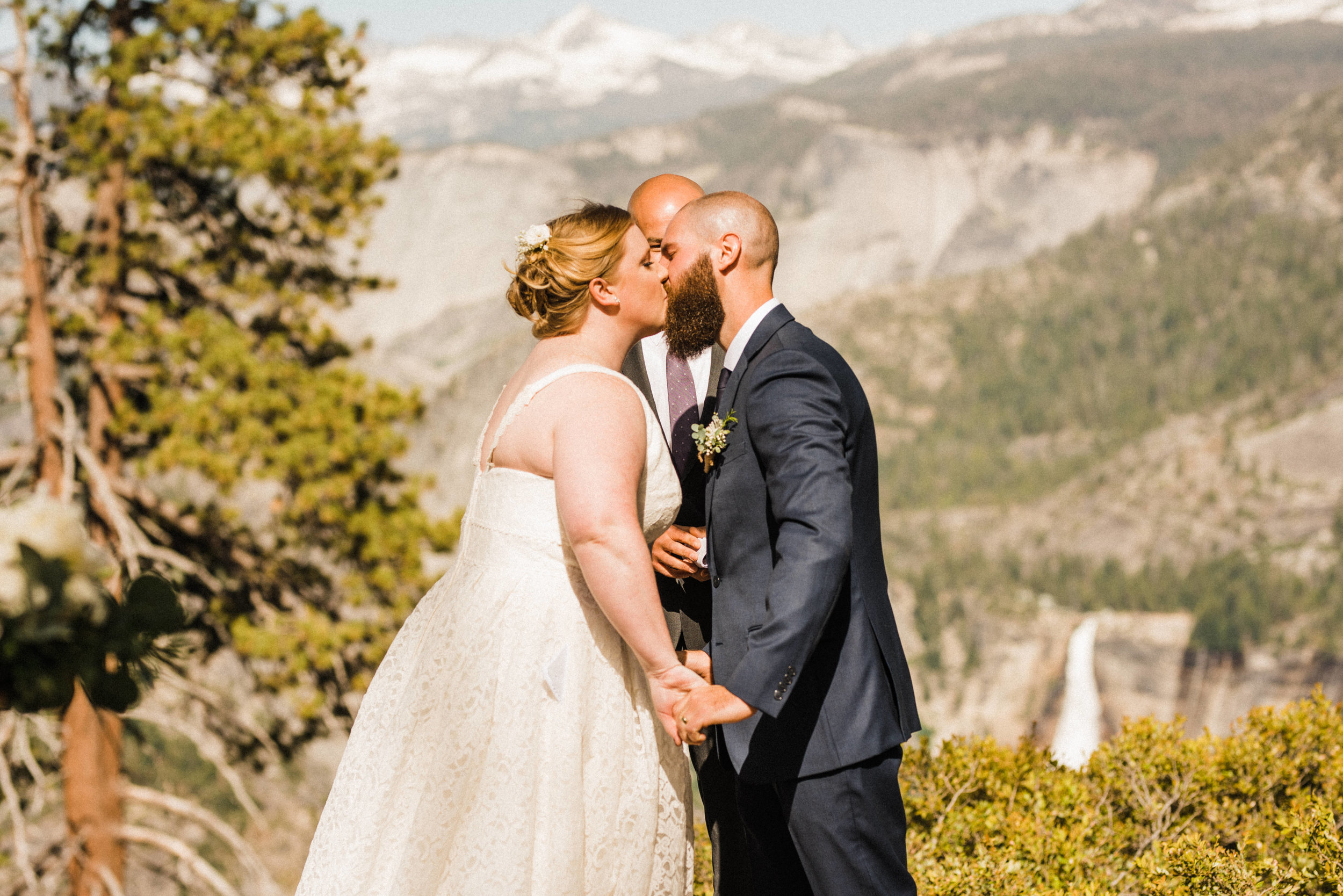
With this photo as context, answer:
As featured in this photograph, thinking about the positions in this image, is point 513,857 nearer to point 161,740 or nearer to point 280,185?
point 280,185

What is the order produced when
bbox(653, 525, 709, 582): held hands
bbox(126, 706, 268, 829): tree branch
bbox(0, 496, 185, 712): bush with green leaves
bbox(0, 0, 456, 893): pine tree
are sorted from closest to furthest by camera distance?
bbox(0, 496, 185, 712): bush with green leaves → bbox(653, 525, 709, 582): held hands → bbox(126, 706, 268, 829): tree branch → bbox(0, 0, 456, 893): pine tree

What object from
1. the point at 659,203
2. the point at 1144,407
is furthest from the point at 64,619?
the point at 1144,407

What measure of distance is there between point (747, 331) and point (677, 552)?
81 centimetres

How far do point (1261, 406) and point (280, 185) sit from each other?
4659 inches

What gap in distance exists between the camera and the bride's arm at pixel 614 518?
8.71 feet

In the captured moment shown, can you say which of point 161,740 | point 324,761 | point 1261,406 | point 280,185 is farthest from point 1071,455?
point 280,185

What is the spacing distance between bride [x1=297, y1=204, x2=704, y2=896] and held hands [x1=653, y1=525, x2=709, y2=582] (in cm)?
22

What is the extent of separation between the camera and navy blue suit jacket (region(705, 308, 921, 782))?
2.43 metres

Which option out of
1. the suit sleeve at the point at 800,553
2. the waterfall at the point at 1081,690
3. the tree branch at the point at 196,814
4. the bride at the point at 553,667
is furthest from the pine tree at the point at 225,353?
the waterfall at the point at 1081,690

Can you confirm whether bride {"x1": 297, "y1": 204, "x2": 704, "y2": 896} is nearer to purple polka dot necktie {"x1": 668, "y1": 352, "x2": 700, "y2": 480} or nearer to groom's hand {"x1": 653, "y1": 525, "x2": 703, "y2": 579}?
groom's hand {"x1": 653, "y1": 525, "x2": 703, "y2": 579}

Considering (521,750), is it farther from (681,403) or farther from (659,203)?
(659,203)

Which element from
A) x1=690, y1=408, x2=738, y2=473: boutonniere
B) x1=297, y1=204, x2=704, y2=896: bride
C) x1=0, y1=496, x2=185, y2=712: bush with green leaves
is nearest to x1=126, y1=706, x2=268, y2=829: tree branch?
x1=297, y1=204, x2=704, y2=896: bride

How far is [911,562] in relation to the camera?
3979 inches

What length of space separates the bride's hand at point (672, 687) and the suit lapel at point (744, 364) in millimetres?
433
